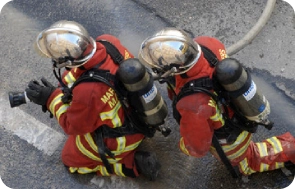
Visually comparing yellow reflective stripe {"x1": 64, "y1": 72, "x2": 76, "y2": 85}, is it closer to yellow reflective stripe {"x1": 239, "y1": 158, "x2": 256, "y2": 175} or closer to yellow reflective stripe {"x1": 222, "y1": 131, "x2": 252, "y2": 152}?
yellow reflective stripe {"x1": 222, "y1": 131, "x2": 252, "y2": 152}

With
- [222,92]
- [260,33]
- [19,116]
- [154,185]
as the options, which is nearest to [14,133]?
[19,116]

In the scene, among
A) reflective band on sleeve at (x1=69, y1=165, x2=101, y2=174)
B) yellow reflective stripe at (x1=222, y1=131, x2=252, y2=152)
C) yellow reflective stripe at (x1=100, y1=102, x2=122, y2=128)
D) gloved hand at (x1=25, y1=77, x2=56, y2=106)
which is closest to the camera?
yellow reflective stripe at (x1=100, y1=102, x2=122, y2=128)

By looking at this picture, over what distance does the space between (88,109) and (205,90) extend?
2.68ft

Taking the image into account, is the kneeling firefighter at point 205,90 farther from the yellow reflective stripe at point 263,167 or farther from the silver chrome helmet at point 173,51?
the yellow reflective stripe at point 263,167

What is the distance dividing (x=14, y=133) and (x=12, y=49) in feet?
3.32

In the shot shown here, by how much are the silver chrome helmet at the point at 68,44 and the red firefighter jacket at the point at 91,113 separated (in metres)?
0.07

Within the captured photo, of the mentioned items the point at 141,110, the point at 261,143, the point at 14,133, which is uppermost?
the point at 141,110

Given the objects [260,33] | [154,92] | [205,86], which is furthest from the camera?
[260,33]

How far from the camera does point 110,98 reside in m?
3.21

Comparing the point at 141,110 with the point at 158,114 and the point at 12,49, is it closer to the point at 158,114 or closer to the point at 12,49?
the point at 158,114

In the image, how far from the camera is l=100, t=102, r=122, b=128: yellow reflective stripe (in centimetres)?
326

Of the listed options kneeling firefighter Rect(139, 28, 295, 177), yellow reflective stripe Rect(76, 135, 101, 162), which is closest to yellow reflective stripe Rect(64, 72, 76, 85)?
yellow reflective stripe Rect(76, 135, 101, 162)

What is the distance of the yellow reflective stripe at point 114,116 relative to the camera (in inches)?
128

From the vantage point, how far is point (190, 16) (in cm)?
480
